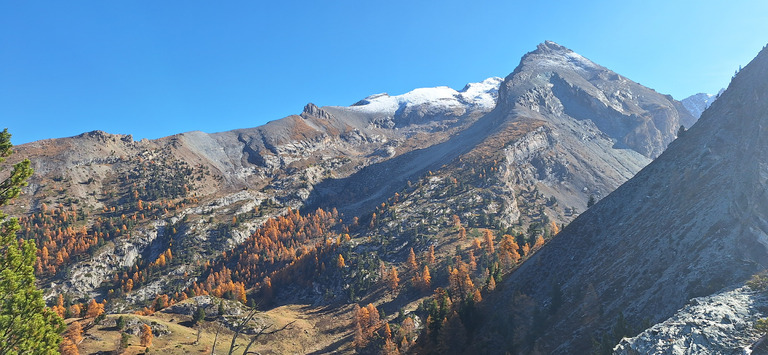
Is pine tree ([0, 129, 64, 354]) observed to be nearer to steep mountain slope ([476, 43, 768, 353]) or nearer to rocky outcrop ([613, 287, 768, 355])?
rocky outcrop ([613, 287, 768, 355])

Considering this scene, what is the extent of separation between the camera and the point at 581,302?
53469mm

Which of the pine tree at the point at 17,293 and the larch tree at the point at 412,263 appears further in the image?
the larch tree at the point at 412,263

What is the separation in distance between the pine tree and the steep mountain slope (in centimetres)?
4856

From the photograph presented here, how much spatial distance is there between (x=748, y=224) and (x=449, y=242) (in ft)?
428

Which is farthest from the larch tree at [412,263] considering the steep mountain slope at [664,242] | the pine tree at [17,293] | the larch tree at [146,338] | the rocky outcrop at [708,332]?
the pine tree at [17,293]

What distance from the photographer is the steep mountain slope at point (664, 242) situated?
41625 millimetres

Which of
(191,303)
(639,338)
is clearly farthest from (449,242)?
(639,338)

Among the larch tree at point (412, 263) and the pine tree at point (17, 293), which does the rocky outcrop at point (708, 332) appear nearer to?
the pine tree at point (17, 293)

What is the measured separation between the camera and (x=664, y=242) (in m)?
50.9

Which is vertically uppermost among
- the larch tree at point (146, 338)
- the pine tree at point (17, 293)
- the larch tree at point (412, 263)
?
the pine tree at point (17, 293)

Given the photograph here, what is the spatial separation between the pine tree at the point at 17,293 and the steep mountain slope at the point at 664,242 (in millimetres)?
48558

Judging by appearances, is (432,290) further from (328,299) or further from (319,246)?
(319,246)

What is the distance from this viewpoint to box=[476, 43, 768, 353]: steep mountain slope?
41.6 meters

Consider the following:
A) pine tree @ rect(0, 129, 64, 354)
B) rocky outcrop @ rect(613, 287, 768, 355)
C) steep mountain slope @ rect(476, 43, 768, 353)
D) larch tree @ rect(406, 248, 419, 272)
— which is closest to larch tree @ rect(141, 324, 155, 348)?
steep mountain slope @ rect(476, 43, 768, 353)
